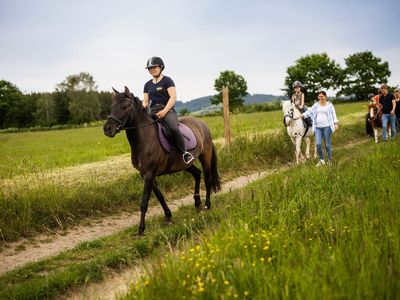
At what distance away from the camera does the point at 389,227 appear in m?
3.57

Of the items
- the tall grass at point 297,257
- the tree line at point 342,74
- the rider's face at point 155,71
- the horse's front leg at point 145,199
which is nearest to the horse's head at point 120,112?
the rider's face at point 155,71

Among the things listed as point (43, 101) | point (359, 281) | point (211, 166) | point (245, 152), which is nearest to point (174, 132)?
point (211, 166)

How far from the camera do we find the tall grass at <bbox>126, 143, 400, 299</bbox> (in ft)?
9.16

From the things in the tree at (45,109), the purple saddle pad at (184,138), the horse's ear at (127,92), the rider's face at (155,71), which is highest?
the tree at (45,109)

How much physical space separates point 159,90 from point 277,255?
14.0ft

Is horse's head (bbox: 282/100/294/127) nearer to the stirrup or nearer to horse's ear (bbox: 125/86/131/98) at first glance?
the stirrup

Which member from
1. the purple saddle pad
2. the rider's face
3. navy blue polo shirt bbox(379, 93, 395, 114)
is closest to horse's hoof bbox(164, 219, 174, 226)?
the purple saddle pad

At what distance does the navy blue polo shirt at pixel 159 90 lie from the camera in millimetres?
6840

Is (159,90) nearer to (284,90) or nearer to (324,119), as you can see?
(324,119)

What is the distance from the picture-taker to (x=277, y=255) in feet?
11.9

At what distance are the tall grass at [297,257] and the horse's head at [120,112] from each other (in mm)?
2543

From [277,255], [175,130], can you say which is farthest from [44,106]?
[277,255]

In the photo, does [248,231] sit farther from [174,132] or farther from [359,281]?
[174,132]

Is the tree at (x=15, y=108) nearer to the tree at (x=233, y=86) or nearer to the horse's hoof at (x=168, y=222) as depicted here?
the tree at (x=233, y=86)
